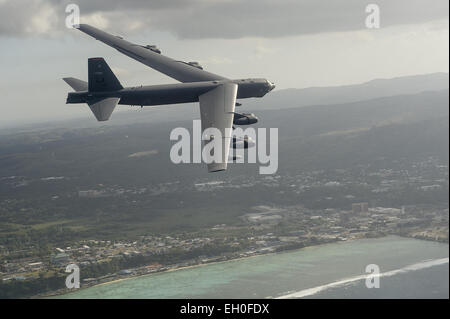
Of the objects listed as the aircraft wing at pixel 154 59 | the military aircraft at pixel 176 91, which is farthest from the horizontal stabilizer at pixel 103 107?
the aircraft wing at pixel 154 59

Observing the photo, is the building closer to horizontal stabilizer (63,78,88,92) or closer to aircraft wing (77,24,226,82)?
aircraft wing (77,24,226,82)

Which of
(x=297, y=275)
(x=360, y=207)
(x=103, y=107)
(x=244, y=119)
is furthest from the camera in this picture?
(x=360, y=207)

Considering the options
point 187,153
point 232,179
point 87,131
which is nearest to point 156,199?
point 232,179

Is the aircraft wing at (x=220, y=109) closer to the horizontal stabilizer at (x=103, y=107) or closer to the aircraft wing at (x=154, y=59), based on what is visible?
the aircraft wing at (x=154, y=59)

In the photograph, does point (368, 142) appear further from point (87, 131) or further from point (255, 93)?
point (255, 93)

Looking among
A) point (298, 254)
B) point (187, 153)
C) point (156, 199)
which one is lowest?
point (298, 254)

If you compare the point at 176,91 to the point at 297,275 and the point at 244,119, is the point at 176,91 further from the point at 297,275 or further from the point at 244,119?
the point at 297,275

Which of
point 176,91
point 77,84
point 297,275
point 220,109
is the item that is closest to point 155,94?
point 176,91
